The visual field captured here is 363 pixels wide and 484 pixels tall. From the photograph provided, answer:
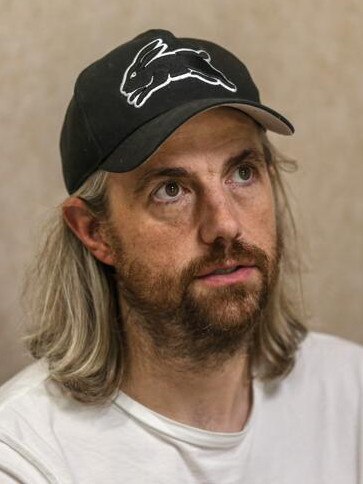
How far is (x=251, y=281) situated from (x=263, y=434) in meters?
0.30

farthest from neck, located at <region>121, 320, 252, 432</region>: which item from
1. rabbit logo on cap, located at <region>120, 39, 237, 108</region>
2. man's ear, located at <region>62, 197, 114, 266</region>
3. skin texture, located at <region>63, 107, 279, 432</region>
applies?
rabbit logo on cap, located at <region>120, 39, 237, 108</region>

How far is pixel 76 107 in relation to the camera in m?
1.12

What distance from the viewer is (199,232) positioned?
107cm

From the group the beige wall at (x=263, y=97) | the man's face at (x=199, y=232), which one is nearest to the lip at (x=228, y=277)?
the man's face at (x=199, y=232)

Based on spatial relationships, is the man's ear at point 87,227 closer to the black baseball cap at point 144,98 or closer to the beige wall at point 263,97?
the black baseball cap at point 144,98

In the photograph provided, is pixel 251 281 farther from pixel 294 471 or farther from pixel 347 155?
pixel 347 155

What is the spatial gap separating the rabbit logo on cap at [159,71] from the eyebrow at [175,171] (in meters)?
0.09

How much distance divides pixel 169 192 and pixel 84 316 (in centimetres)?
28

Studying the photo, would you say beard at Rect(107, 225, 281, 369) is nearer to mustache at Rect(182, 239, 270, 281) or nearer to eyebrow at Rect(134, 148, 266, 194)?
mustache at Rect(182, 239, 270, 281)

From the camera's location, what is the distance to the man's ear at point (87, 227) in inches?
46.3

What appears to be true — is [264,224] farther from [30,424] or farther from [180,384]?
[30,424]

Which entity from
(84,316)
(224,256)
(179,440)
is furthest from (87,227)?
(179,440)

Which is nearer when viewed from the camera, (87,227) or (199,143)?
(199,143)

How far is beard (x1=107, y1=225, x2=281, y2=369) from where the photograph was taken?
3.53ft
